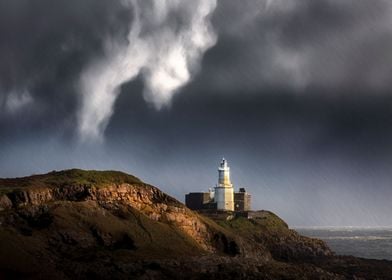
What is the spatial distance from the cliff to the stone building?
41971 mm

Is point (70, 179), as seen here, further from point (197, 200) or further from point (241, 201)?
point (241, 201)

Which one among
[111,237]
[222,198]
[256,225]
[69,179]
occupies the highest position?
[222,198]

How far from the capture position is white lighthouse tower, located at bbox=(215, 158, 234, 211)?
6358 inches

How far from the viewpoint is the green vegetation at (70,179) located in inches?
4112

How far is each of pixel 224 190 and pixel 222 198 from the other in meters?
1.92

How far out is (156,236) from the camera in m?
91.2

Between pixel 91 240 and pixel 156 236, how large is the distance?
381 inches

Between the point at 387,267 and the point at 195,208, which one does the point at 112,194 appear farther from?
the point at 195,208

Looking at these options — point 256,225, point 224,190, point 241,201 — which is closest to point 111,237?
point 256,225

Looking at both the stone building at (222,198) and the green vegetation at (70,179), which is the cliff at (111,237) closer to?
the green vegetation at (70,179)

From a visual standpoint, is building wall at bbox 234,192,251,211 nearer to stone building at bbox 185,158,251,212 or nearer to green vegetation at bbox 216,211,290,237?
stone building at bbox 185,158,251,212

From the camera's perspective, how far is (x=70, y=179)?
110875 mm

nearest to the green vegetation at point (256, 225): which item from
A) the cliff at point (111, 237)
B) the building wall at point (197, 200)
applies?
the building wall at point (197, 200)

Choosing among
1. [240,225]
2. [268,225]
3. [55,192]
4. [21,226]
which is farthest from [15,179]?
[268,225]
